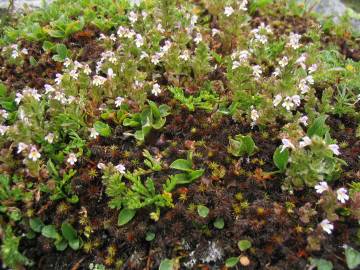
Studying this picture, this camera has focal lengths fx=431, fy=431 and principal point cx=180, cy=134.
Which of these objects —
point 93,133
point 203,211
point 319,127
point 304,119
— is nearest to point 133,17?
point 93,133

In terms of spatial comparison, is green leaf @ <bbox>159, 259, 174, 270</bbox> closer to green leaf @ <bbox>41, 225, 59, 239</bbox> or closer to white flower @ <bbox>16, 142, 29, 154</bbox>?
green leaf @ <bbox>41, 225, 59, 239</bbox>

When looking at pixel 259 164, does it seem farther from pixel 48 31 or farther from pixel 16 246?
pixel 48 31

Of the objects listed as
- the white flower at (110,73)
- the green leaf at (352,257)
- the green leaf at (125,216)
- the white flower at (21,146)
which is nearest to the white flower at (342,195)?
the green leaf at (352,257)

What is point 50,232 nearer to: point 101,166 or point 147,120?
point 101,166

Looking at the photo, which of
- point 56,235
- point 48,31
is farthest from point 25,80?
point 56,235

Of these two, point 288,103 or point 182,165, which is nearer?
point 182,165

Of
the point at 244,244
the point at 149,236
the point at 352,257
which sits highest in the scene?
the point at 352,257
